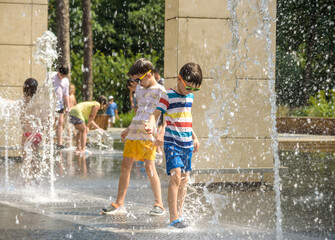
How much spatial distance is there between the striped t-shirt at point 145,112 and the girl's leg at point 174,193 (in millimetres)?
747

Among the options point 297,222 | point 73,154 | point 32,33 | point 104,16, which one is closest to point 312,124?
point 73,154

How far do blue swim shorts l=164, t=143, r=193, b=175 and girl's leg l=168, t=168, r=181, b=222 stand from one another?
0.17 ft

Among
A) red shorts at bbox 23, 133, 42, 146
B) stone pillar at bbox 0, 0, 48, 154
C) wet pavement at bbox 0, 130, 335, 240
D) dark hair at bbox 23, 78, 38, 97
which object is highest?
stone pillar at bbox 0, 0, 48, 154

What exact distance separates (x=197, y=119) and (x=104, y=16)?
3863cm

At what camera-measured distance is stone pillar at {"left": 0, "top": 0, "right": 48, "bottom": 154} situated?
12375mm

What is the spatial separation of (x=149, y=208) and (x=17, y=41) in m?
6.56

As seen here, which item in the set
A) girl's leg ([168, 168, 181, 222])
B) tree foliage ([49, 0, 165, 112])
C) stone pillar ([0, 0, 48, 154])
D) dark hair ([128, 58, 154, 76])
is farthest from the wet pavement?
tree foliage ([49, 0, 165, 112])

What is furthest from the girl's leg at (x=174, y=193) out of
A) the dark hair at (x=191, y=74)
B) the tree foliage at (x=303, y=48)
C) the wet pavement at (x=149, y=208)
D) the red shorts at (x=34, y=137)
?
the tree foliage at (x=303, y=48)

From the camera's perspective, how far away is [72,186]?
8719 millimetres

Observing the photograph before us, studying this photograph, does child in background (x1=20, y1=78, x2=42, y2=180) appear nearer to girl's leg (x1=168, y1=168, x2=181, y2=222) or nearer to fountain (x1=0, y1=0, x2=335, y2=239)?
fountain (x1=0, y1=0, x2=335, y2=239)

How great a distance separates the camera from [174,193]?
591 centimetres

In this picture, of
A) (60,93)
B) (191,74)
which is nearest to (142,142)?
(191,74)

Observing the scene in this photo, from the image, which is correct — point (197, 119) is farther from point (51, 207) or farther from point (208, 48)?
point (51, 207)

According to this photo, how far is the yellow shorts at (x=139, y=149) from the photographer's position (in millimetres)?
6625
